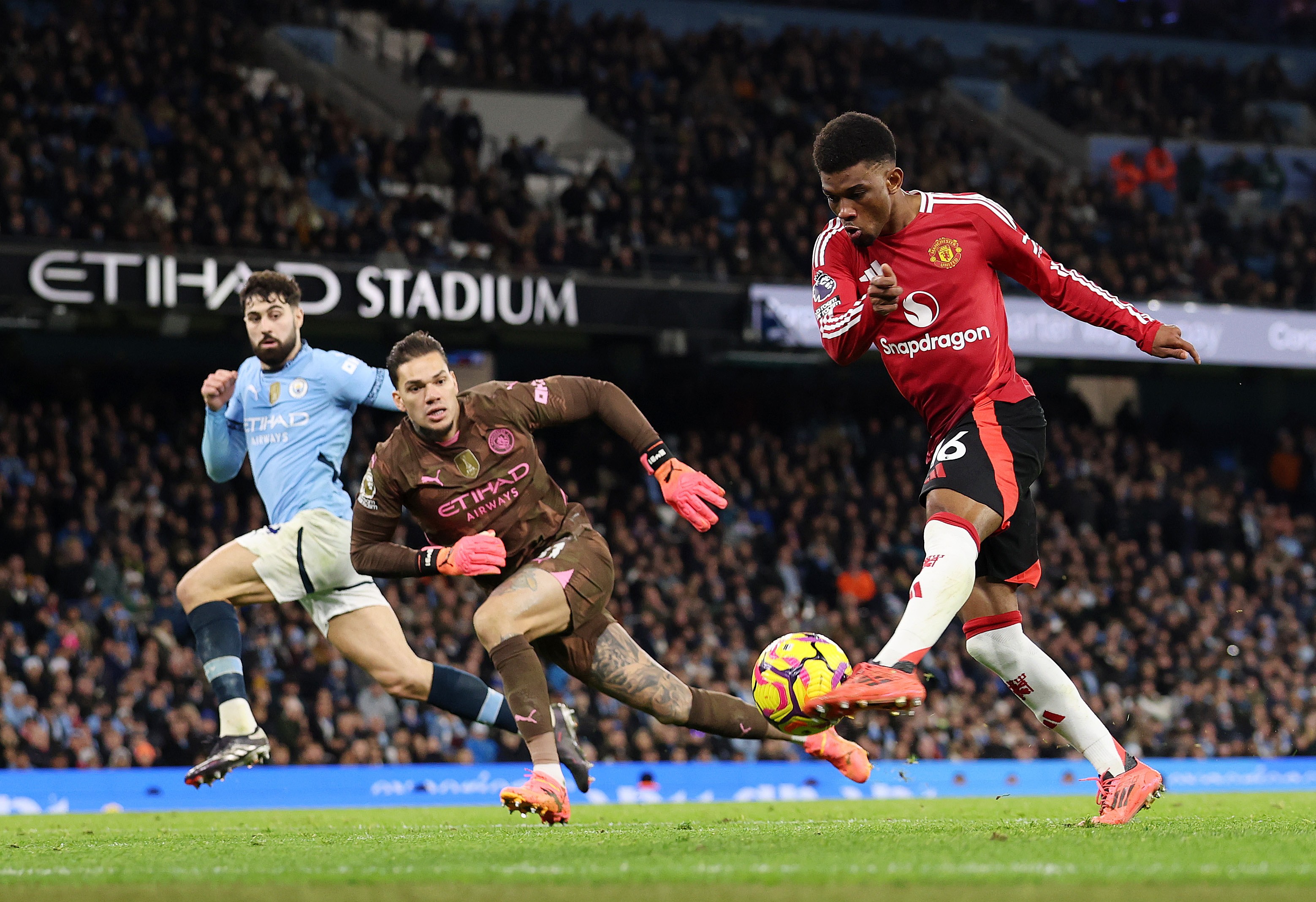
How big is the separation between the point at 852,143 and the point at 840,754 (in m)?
2.39

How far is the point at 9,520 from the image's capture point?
17516 millimetres

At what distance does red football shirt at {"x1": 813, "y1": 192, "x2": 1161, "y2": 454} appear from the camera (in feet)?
20.3

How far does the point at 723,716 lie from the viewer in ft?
22.8

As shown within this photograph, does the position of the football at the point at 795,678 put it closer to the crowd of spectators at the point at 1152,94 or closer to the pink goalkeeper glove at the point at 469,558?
the pink goalkeeper glove at the point at 469,558

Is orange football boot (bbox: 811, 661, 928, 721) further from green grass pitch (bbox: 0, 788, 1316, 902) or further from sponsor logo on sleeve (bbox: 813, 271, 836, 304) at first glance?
sponsor logo on sleeve (bbox: 813, 271, 836, 304)

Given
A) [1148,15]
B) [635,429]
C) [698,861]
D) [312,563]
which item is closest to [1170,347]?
[635,429]

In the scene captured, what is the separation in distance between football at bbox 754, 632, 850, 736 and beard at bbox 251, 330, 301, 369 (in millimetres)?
3181

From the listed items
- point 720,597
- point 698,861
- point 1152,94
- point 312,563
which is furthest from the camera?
point 1152,94

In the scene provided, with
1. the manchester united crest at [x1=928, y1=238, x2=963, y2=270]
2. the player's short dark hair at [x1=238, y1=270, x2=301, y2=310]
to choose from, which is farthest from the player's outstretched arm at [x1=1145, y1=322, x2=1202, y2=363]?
the player's short dark hair at [x1=238, y1=270, x2=301, y2=310]

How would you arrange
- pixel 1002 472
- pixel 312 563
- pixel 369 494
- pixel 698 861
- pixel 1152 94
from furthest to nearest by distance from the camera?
pixel 1152 94 → pixel 312 563 → pixel 369 494 → pixel 1002 472 → pixel 698 861

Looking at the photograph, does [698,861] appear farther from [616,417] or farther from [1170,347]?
[1170,347]

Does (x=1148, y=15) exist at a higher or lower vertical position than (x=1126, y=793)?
higher

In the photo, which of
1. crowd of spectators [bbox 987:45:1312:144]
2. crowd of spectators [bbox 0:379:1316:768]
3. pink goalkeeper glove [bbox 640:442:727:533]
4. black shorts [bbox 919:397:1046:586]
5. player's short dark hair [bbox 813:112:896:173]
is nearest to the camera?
black shorts [bbox 919:397:1046:586]

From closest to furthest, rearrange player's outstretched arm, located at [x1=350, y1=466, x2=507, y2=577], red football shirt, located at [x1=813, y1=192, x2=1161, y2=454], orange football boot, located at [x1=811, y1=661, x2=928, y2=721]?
orange football boot, located at [x1=811, y1=661, x2=928, y2=721], red football shirt, located at [x1=813, y1=192, x2=1161, y2=454], player's outstretched arm, located at [x1=350, y1=466, x2=507, y2=577]
